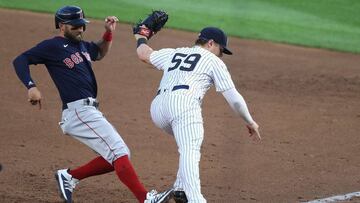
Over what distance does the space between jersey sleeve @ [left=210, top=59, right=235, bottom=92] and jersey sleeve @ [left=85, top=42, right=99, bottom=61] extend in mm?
1353

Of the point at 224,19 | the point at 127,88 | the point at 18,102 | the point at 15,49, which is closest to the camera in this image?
the point at 18,102

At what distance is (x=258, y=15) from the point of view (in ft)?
54.1

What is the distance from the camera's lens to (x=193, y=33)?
14.8 m

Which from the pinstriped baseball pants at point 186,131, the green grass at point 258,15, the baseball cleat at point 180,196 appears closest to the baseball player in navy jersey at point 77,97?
the baseball cleat at point 180,196

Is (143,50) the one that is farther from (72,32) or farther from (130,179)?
(130,179)

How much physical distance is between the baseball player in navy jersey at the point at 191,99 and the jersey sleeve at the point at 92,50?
0.80 metres

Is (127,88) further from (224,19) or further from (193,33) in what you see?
(224,19)

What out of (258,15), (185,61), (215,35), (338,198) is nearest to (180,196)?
(185,61)

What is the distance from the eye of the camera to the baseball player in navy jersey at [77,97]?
7.26 metres

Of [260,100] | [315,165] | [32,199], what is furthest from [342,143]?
[32,199]

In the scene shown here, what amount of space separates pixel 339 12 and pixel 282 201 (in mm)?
10075

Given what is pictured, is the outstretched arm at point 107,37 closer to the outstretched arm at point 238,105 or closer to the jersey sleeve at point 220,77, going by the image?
the jersey sleeve at point 220,77

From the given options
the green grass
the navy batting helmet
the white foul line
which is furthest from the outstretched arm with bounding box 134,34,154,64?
the green grass

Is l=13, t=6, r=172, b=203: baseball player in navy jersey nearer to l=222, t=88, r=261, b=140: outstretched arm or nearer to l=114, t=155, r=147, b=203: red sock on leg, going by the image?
l=114, t=155, r=147, b=203: red sock on leg
